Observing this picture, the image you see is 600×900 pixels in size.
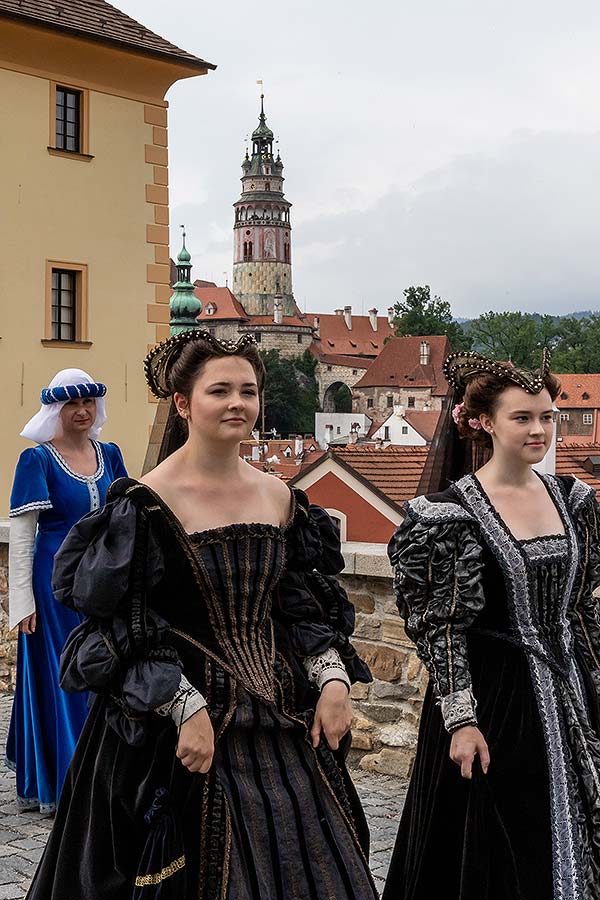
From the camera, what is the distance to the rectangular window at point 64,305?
2031 centimetres

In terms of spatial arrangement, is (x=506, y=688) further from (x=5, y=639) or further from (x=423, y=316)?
(x=423, y=316)

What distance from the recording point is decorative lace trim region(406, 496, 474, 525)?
3600mm

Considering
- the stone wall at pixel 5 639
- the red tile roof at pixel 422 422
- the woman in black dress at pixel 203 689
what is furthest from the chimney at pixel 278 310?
the woman in black dress at pixel 203 689

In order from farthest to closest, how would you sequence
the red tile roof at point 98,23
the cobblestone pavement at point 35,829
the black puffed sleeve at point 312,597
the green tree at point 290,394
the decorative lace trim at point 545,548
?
the green tree at point 290,394 < the red tile roof at point 98,23 < the cobblestone pavement at point 35,829 < the decorative lace trim at point 545,548 < the black puffed sleeve at point 312,597

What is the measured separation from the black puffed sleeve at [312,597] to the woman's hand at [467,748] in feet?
0.96

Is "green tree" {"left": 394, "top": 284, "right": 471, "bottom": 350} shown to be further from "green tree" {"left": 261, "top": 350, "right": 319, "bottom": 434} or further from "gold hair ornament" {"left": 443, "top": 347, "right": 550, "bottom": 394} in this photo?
"gold hair ornament" {"left": 443, "top": 347, "right": 550, "bottom": 394}

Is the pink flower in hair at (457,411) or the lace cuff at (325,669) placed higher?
the pink flower in hair at (457,411)

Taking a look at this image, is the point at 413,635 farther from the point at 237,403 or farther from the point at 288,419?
the point at 288,419

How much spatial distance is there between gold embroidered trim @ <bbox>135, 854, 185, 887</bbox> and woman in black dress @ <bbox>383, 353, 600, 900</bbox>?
85cm

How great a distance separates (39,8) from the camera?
18656 millimetres

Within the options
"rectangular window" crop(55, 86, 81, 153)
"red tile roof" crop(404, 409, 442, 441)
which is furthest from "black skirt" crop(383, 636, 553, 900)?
"red tile roof" crop(404, 409, 442, 441)

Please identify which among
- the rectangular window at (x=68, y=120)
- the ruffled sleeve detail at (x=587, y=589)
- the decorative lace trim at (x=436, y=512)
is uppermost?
the rectangular window at (x=68, y=120)

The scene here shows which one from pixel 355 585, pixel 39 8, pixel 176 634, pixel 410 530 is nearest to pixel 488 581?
pixel 410 530

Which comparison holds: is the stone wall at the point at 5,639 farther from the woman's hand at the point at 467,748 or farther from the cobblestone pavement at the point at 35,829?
the woman's hand at the point at 467,748
